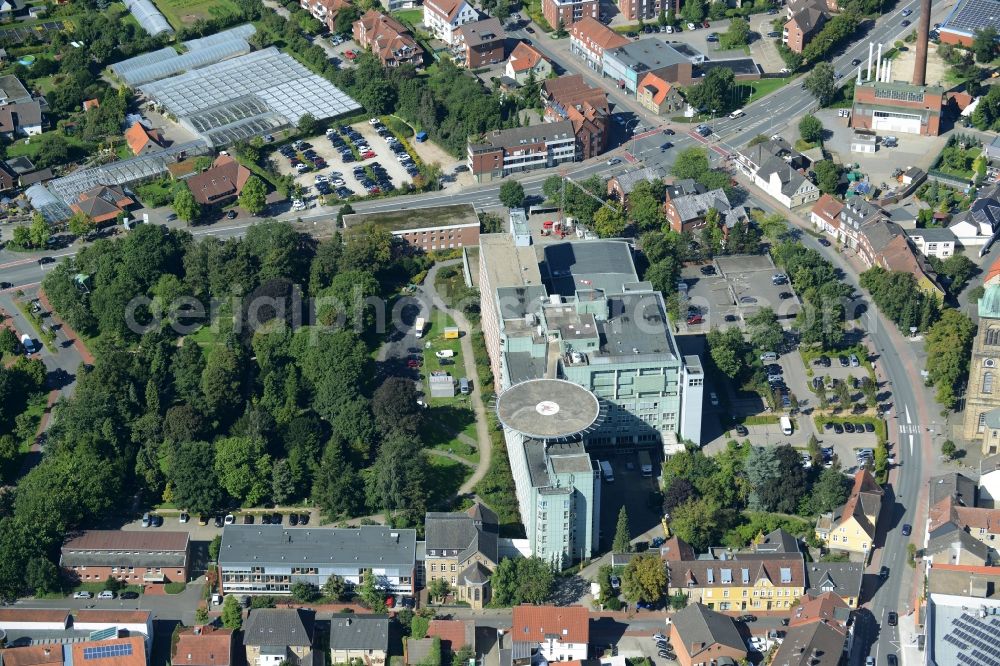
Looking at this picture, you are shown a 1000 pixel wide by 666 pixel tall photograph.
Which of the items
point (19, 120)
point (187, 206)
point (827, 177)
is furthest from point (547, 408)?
point (19, 120)

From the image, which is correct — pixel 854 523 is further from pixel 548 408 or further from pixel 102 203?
pixel 102 203

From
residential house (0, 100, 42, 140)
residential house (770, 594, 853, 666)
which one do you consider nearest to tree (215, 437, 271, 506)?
residential house (770, 594, 853, 666)

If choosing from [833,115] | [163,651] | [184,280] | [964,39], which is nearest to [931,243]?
[833,115]

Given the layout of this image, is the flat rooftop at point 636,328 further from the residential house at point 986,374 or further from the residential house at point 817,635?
the residential house at point 817,635

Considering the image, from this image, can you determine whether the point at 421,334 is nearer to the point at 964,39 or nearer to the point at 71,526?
the point at 71,526

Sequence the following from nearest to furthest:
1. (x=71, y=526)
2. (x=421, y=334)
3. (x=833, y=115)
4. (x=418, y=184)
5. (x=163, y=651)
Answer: (x=163, y=651) < (x=71, y=526) < (x=421, y=334) < (x=418, y=184) < (x=833, y=115)

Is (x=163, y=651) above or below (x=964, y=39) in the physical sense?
below
